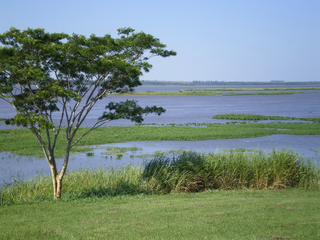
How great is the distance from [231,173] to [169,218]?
243 inches

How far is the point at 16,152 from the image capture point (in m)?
26.6

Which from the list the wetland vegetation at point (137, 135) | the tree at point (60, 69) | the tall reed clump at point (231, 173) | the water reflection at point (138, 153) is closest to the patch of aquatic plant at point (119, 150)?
the water reflection at point (138, 153)

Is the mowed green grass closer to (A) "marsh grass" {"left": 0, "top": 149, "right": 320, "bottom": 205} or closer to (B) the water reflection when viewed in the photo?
→ (A) "marsh grass" {"left": 0, "top": 149, "right": 320, "bottom": 205}

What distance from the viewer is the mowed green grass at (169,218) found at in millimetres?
7441

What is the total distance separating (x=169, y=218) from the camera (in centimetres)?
863

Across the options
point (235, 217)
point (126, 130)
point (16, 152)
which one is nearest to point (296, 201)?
point (235, 217)

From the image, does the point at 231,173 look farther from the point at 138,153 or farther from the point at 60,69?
the point at 138,153

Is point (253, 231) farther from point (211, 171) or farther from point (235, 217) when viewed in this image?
point (211, 171)

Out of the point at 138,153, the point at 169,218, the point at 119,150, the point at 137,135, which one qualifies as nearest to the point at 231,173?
the point at 169,218

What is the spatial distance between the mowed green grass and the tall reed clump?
2.17 metres

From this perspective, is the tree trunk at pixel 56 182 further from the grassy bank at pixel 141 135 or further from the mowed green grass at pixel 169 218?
the grassy bank at pixel 141 135

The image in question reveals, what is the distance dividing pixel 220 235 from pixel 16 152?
74.3 ft

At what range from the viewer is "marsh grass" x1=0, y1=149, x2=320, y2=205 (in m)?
13.5

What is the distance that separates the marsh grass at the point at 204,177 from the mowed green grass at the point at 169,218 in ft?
6.77
